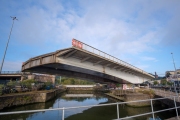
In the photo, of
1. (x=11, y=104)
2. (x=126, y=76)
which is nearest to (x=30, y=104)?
(x=11, y=104)

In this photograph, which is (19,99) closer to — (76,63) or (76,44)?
(76,63)

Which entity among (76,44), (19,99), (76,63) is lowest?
(19,99)

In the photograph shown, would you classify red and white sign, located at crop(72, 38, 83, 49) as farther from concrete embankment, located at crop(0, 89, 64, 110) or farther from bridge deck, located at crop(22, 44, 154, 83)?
concrete embankment, located at crop(0, 89, 64, 110)

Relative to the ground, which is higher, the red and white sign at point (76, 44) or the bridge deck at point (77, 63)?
the red and white sign at point (76, 44)

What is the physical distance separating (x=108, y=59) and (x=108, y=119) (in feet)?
28.0

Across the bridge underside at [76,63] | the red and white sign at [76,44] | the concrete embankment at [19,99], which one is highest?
the red and white sign at [76,44]

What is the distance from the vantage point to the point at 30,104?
21.0 m

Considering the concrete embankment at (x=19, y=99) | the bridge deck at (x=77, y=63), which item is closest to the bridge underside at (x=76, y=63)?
the bridge deck at (x=77, y=63)

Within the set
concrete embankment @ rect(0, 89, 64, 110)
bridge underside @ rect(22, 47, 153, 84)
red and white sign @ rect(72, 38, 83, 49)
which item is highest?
red and white sign @ rect(72, 38, 83, 49)

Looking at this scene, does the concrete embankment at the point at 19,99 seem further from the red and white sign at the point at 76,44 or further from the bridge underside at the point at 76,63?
the red and white sign at the point at 76,44

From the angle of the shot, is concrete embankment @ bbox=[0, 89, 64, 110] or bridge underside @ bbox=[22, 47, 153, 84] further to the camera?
concrete embankment @ bbox=[0, 89, 64, 110]

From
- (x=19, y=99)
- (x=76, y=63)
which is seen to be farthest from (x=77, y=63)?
(x=19, y=99)

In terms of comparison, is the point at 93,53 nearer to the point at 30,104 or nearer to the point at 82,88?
the point at 30,104

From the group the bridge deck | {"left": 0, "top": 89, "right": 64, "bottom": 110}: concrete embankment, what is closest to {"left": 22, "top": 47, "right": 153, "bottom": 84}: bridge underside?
the bridge deck
